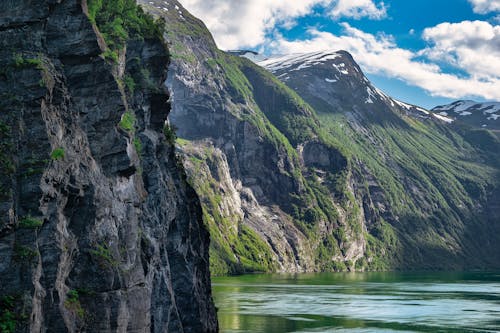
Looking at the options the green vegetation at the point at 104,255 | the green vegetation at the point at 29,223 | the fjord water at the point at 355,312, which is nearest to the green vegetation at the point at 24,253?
the green vegetation at the point at 29,223

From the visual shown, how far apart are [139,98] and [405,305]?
274ft

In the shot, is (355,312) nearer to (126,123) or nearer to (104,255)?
(126,123)

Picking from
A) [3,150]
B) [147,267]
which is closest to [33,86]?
[3,150]

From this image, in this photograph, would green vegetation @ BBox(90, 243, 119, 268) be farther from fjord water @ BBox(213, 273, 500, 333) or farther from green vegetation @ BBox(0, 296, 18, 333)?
fjord water @ BBox(213, 273, 500, 333)

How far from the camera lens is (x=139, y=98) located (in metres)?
57.7

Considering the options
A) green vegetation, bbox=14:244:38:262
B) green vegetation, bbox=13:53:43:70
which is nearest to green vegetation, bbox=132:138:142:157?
green vegetation, bbox=13:53:43:70

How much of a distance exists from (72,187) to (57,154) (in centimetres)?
266

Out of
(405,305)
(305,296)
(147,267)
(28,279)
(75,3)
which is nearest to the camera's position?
(28,279)

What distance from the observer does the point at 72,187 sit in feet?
120

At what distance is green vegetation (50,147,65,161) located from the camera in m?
34.5

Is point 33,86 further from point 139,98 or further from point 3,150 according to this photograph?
point 139,98

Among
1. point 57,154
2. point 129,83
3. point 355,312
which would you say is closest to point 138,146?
point 129,83

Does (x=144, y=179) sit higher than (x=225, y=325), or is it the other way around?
(x=144, y=179)

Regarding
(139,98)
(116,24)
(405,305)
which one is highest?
(116,24)
